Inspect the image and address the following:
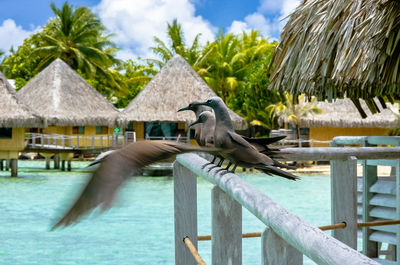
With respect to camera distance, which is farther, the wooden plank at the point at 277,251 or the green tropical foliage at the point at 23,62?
the green tropical foliage at the point at 23,62

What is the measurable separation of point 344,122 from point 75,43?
14.9m

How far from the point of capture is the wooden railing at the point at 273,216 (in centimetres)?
75

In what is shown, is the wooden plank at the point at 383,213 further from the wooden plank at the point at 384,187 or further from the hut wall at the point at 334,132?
the hut wall at the point at 334,132

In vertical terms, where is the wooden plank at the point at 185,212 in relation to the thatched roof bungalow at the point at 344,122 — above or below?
below

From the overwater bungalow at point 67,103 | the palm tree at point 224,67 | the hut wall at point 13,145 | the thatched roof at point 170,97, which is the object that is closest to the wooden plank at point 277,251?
the hut wall at point 13,145

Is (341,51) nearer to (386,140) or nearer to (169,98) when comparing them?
(386,140)

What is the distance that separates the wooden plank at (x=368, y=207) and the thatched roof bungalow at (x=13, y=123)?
54.7ft

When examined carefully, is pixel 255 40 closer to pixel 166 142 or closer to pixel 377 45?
pixel 377 45

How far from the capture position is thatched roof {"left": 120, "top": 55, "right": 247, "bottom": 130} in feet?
66.8

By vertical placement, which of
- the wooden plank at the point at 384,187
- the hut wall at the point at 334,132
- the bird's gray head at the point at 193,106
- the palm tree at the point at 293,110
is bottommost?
the wooden plank at the point at 384,187

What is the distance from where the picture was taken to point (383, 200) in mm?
3064

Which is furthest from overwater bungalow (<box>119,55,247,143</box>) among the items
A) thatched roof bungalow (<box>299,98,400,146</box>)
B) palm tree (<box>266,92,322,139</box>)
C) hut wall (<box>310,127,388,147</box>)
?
hut wall (<box>310,127,388,147</box>)

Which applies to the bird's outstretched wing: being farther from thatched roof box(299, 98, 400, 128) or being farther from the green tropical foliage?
the green tropical foliage

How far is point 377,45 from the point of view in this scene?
3.23 meters
